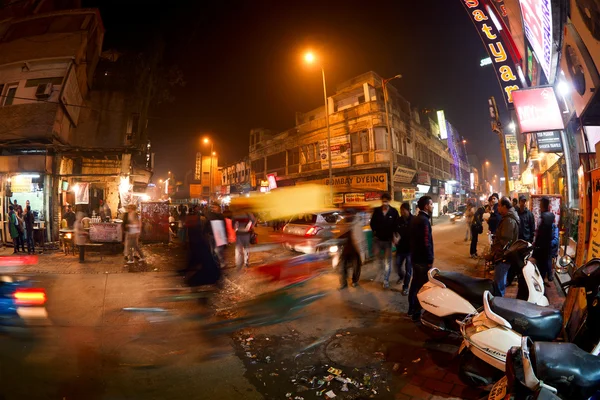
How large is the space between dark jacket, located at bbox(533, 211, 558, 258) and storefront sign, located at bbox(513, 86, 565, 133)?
4.18 meters

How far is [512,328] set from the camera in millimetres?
2873

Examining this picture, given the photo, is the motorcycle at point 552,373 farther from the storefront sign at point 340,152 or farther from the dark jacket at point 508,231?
the storefront sign at point 340,152

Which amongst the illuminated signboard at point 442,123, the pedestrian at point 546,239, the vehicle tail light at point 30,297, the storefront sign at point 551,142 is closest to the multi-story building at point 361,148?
the illuminated signboard at point 442,123

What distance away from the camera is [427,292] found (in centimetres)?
423

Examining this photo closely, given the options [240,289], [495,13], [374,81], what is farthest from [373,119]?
[240,289]

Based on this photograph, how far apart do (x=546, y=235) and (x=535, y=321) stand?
4450 millimetres

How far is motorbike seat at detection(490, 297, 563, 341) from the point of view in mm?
2826


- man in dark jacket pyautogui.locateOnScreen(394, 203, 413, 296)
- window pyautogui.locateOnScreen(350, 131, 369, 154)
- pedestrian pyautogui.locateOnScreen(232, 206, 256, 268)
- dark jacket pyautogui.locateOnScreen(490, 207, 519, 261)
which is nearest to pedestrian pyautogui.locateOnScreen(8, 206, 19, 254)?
pedestrian pyautogui.locateOnScreen(232, 206, 256, 268)

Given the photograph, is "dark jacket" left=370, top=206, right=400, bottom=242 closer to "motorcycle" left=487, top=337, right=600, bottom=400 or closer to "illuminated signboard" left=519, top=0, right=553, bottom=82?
"motorcycle" left=487, top=337, right=600, bottom=400

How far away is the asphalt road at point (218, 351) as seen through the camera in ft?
10.7

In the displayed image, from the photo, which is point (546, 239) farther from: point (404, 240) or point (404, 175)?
point (404, 175)

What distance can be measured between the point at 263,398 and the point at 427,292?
8.46 feet

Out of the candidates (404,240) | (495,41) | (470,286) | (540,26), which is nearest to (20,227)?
(404,240)

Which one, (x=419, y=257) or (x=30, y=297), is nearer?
(x=419, y=257)
